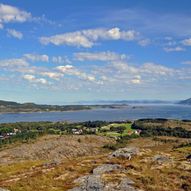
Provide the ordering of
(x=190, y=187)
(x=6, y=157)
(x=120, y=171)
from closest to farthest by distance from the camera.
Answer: (x=190, y=187), (x=120, y=171), (x=6, y=157)

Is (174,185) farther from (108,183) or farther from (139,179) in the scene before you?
(108,183)

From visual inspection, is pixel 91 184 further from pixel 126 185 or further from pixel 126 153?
pixel 126 153

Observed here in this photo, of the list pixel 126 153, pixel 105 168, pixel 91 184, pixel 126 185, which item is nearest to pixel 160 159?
pixel 126 153

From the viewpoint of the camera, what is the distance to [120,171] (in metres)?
53.0

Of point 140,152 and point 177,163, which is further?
point 140,152

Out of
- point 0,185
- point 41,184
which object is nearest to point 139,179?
point 41,184

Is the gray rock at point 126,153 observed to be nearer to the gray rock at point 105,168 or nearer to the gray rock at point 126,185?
the gray rock at point 105,168

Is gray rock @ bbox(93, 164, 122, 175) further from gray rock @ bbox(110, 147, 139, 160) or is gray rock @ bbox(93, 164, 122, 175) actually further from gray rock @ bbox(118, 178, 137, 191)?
gray rock @ bbox(110, 147, 139, 160)

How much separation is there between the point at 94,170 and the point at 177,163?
587 inches

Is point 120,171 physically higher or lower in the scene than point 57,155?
higher

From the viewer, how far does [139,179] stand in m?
47.5

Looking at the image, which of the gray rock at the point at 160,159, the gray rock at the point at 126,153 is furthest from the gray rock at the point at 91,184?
the gray rock at the point at 126,153

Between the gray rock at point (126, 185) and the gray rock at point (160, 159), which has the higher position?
the gray rock at point (160, 159)

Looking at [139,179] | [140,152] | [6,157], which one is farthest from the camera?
[6,157]
